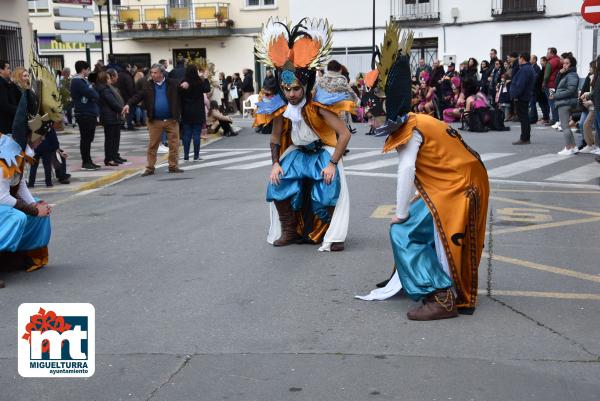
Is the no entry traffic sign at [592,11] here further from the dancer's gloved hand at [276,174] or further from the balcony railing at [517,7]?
the balcony railing at [517,7]

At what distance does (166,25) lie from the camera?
43.6m

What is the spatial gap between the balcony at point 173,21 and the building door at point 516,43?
1481 centimetres

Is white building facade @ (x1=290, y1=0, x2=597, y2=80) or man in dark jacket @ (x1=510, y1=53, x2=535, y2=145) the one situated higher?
→ white building facade @ (x1=290, y1=0, x2=597, y2=80)

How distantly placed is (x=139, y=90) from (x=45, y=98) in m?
7.79

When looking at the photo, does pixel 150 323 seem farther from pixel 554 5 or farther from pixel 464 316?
pixel 554 5

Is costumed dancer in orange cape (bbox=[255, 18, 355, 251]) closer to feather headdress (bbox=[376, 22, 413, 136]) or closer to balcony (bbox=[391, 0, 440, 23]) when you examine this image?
feather headdress (bbox=[376, 22, 413, 136])

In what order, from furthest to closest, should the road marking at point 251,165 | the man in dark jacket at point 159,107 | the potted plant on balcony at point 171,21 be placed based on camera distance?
the potted plant on balcony at point 171,21
the road marking at point 251,165
the man in dark jacket at point 159,107

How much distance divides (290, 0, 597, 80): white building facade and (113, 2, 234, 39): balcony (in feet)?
14.9

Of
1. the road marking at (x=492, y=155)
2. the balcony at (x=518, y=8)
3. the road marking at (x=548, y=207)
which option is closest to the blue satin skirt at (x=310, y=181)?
the road marking at (x=548, y=207)

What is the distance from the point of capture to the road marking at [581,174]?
12961 mm

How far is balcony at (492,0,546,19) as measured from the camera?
33.6 m

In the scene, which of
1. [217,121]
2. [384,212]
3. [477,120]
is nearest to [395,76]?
[384,212]

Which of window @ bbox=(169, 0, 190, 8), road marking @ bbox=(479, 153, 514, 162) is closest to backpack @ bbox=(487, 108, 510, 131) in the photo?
road marking @ bbox=(479, 153, 514, 162)

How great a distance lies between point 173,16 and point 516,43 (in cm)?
1845
